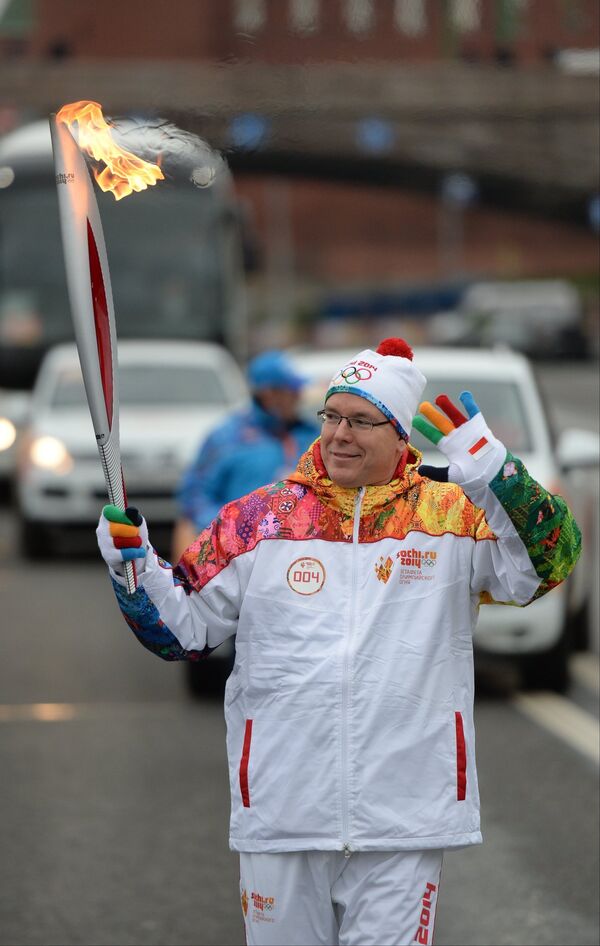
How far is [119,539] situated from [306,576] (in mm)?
373

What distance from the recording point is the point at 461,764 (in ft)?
11.0

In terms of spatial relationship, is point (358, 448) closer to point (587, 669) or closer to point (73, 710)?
point (73, 710)

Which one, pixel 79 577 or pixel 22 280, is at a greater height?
pixel 22 280

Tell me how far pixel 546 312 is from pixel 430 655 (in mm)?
A: 42408

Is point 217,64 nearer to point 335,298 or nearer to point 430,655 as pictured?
point 430,655

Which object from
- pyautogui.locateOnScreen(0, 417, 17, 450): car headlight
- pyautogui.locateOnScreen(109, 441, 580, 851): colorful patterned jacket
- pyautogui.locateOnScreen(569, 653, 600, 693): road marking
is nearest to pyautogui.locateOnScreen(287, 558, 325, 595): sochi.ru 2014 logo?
pyautogui.locateOnScreen(109, 441, 580, 851): colorful patterned jacket

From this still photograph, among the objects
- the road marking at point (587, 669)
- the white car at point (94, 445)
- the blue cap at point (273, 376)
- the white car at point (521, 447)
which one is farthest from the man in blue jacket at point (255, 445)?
the white car at point (94, 445)

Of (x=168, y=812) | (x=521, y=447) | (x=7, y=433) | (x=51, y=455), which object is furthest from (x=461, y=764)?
(x=7, y=433)

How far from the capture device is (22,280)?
19.9 metres

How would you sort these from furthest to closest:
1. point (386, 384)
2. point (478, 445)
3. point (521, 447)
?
point (521, 447)
point (386, 384)
point (478, 445)

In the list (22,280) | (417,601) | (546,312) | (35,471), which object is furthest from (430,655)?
(546,312)

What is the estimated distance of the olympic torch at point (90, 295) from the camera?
3.29 m

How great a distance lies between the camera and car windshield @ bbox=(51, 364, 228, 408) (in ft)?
46.2

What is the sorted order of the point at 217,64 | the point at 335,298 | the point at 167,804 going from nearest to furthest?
1. the point at 167,804
2. the point at 217,64
3. the point at 335,298
